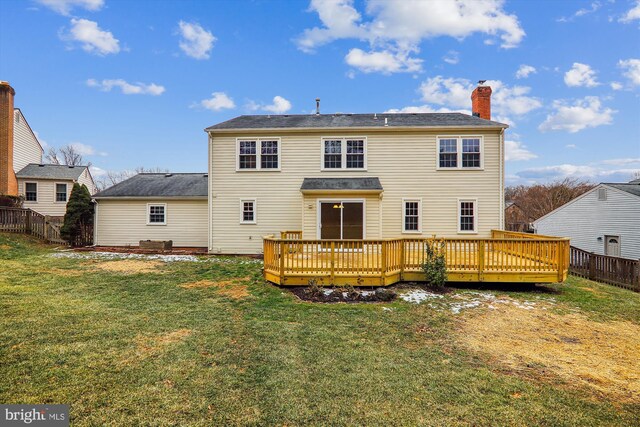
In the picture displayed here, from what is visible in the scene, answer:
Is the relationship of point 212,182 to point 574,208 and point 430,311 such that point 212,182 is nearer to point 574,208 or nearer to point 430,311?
point 430,311

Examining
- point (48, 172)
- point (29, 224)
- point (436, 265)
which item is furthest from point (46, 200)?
point (436, 265)

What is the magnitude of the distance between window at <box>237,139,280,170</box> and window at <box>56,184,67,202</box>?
55.2 ft

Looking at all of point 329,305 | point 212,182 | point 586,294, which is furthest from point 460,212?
point 212,182

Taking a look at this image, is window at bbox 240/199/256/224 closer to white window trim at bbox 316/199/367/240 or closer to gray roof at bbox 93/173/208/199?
gray roof at bbox 93/173/208/199

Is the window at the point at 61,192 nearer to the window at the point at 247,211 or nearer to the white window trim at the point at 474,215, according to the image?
the window at the point at 247,211

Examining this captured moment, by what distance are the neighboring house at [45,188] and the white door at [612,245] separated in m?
37.6

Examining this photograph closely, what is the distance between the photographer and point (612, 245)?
17.7 meters

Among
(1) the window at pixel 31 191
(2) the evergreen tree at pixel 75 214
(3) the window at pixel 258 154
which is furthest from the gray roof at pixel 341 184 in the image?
(1) the window at pixel 31 191

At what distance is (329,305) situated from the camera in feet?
21.7

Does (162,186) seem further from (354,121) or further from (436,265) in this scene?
(436,265)

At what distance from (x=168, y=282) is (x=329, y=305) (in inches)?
206

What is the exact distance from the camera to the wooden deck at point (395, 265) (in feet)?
25.5

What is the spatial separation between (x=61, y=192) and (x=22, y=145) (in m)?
4.90

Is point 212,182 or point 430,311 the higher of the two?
point 212,182
